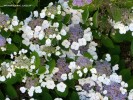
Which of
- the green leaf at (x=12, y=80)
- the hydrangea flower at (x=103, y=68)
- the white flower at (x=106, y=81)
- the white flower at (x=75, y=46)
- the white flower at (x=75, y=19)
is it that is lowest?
Result: the green leaf at (x=12, y=80)

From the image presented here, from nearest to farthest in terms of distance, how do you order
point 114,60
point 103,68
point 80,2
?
Answer: point 80,2 < point 103,68 < point 114,60

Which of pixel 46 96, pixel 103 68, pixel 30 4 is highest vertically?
pixel 30 4

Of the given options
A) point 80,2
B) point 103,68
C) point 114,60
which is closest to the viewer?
point 80,2

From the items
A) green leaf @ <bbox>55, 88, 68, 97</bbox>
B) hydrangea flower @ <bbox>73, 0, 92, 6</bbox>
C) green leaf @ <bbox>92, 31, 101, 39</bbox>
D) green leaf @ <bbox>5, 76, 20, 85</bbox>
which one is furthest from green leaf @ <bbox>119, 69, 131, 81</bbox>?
green leaf @ <bbox>5, 76, 20, 85</bbox>

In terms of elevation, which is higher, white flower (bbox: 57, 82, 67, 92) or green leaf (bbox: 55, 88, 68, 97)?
white flower (bbox: 57, 82, 67, 92)

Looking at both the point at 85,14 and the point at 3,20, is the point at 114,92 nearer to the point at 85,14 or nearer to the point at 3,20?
the point at 85,14

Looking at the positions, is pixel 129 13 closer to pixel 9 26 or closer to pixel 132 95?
pixel 132 95

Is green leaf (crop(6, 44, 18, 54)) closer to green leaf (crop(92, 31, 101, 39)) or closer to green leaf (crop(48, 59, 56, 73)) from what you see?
green leaf (crop(48, 59, 56, 73))

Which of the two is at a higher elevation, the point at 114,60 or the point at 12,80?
the point at 114,60

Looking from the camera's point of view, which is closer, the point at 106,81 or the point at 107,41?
the point at 106,81

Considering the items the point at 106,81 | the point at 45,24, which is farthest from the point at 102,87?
the point at 45,24

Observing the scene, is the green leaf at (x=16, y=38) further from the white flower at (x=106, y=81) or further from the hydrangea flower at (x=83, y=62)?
the white flower at (x=106, y=81)

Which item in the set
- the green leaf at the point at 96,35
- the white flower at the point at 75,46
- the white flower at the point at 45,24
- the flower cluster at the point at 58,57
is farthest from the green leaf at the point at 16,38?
the green leaf at the point at 96,35
